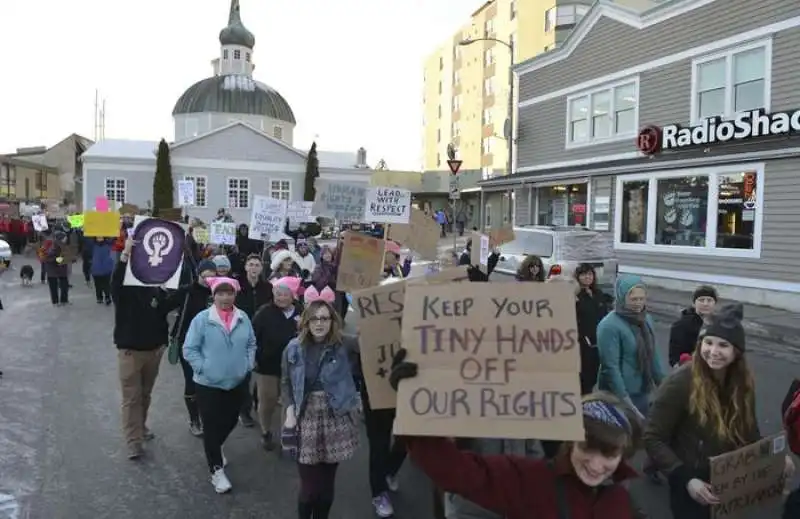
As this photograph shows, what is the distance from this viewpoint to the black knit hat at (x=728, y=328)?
3125 mm

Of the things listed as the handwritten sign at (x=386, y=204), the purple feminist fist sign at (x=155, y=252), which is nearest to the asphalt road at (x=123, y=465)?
the purple feminist fist sign at (x=155, y=252)

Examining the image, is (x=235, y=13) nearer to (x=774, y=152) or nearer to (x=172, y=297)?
(x=774, y=152)

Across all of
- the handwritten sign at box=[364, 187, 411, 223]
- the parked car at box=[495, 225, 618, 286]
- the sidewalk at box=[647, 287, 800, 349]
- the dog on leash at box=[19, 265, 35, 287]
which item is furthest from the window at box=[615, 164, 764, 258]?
the dog on leash at box=[19, 265, 35, 287]

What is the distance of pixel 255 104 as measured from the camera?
216 ft

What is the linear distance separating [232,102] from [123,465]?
2478 inches

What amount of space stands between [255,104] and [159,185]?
62.9ft

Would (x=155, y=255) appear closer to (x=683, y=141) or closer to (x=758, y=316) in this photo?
(x=758, y=316)

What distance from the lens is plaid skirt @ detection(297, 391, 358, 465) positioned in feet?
13.8

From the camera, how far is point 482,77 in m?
65.7

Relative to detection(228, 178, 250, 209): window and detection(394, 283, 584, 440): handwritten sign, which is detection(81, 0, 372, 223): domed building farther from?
detection(394, 283, 584, 440): handwritten sign

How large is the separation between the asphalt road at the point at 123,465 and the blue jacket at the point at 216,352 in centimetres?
87

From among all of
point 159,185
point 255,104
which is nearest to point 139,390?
point 159,185

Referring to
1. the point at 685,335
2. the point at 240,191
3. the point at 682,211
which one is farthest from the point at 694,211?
the point at 240,191

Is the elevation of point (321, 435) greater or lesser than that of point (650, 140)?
lesser
